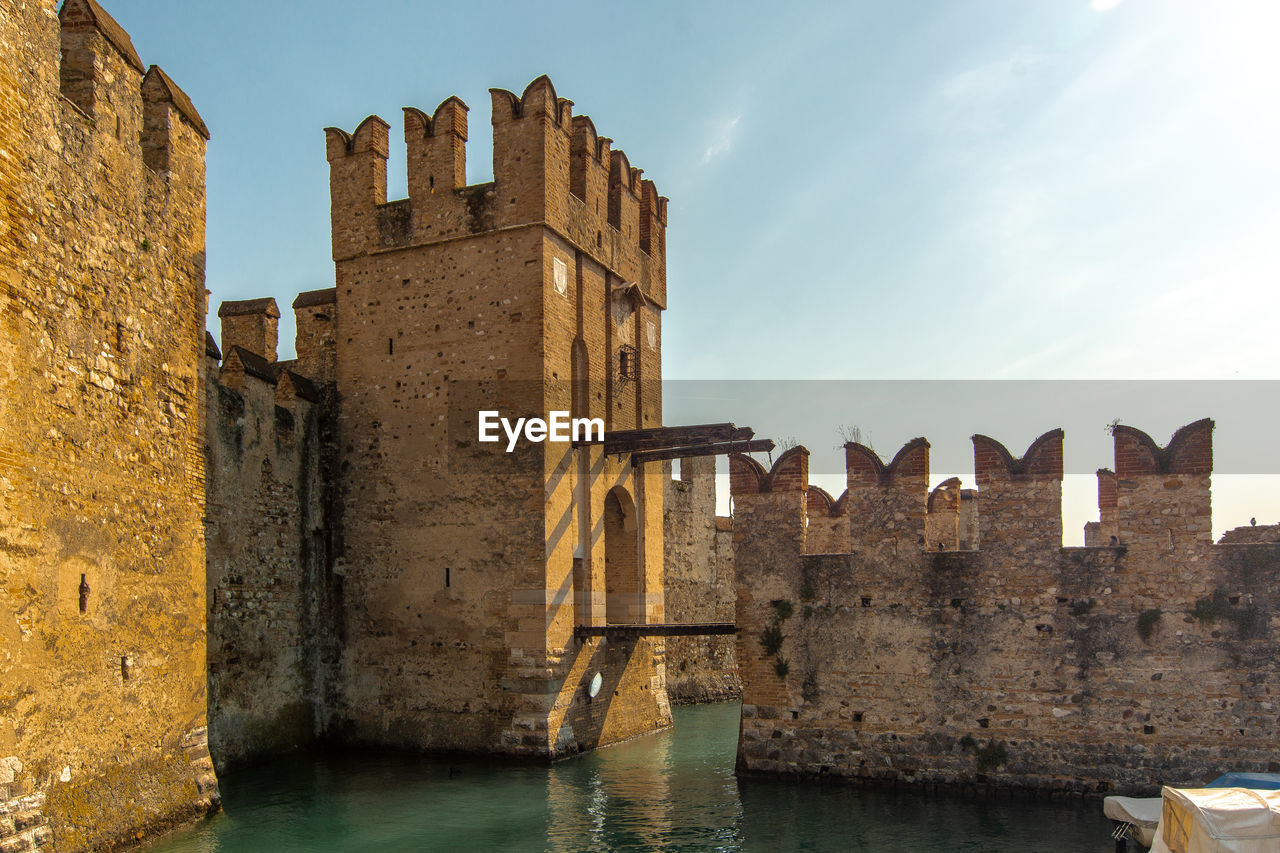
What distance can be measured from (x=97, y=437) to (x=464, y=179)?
7.79 m

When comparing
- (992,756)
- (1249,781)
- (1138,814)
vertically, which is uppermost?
(1249,781)

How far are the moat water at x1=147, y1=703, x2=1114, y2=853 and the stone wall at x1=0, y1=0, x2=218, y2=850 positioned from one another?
1180 mm

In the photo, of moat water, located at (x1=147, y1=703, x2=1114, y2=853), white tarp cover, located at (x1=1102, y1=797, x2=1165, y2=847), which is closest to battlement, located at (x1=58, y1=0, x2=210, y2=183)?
moat water, located at (x1=147, y1=703, x2=1114, y2=853)

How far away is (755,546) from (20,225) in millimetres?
8158

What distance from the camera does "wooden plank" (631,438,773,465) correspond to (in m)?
14.4

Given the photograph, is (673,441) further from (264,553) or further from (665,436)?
(264,553)

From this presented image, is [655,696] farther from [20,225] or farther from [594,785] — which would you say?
[20,225]

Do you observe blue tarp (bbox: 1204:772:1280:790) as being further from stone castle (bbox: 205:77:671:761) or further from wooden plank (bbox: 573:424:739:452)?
stone castle (bbox: 205:77:671:761)

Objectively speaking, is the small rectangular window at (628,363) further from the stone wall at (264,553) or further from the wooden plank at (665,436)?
Result: the stone wall at (264,553)

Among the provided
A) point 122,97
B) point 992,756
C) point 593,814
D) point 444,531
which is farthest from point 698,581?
point 122,97

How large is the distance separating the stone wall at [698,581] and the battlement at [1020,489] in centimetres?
803

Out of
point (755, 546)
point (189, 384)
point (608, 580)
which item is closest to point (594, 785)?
point (755, 546)

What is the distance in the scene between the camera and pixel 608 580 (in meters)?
17.0

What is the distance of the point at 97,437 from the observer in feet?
29.2
